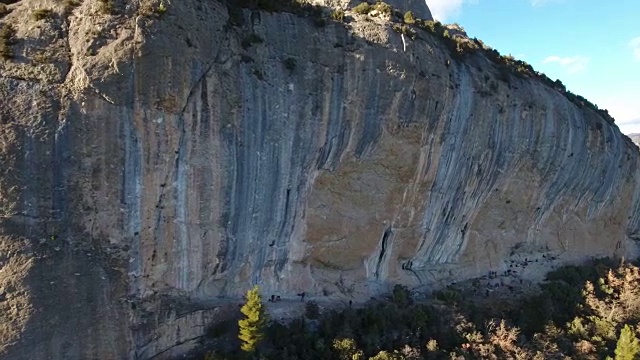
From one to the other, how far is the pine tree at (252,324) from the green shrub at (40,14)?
39.7 ft

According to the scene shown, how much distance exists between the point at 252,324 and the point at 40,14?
13157 mm

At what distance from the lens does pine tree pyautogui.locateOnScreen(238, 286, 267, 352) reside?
18297 mm

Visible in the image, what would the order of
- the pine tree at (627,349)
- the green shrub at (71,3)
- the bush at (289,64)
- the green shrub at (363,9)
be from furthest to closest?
1. the green shrub at (363,9)
2. the pine tree at (627,349)
3. the bush at (289,64)
4. the green shrub at (71,3)

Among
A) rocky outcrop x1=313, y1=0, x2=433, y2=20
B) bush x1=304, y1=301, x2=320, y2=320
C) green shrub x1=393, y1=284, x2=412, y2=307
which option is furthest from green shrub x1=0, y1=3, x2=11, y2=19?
green shrub x1=393, y1=284, x2=412, y2=307

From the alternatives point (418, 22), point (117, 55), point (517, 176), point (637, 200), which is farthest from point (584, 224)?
point (117, 55)

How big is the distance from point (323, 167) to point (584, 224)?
793 inches

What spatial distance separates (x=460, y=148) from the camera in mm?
23797

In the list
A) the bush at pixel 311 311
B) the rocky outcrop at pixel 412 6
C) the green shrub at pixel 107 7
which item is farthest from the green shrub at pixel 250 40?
the bush at pixel 311 311

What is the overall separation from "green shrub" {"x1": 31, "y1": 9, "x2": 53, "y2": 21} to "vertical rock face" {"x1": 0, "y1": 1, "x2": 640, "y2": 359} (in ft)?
3.32

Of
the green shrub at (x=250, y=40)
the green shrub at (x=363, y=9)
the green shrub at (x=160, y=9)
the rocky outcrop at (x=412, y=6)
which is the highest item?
the rocky outcrop at (x=412, y=6)

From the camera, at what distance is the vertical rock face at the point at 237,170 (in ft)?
52.5

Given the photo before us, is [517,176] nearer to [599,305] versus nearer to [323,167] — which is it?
[599,305]

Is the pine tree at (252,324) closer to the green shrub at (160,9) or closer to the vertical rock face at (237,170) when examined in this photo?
the vertical rock face at (237,170)

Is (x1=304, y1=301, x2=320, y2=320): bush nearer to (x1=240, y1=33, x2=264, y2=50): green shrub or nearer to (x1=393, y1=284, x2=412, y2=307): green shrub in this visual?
(x1=393, y1=284, x2=412, y2=307): green shrub
